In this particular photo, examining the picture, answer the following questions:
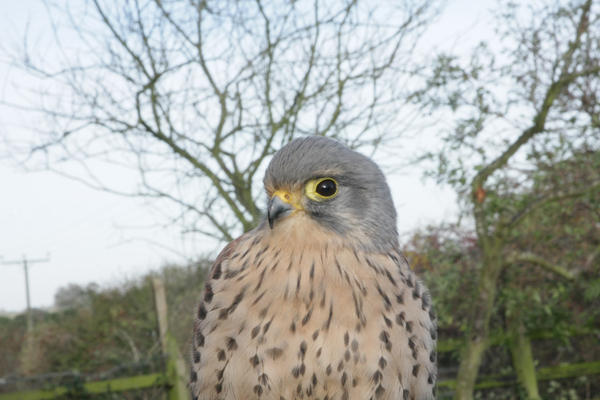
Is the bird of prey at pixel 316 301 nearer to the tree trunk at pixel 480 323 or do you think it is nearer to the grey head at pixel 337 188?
the grey head at pixel 337 188

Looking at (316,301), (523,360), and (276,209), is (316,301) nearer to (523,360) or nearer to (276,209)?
(276,209)

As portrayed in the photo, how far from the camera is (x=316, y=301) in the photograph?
1.59m

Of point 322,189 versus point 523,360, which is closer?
point 322,189

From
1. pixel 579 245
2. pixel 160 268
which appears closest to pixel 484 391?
pixel 579 245

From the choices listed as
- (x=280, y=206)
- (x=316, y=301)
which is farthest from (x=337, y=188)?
(x=316, y=301)

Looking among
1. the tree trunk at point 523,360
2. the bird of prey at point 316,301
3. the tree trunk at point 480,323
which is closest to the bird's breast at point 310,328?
the bird of prey at point 316,301

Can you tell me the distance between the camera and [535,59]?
5.18 m

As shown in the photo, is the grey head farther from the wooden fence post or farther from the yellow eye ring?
the wooden fence post

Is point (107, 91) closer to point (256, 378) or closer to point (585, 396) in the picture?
point (256, 378)

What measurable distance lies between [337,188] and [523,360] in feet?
19.4

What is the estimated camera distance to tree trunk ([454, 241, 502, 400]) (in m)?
5.11

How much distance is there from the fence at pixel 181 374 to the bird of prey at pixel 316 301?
4.25 m

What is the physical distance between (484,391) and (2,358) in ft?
27.3

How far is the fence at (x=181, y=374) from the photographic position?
5793 mm
